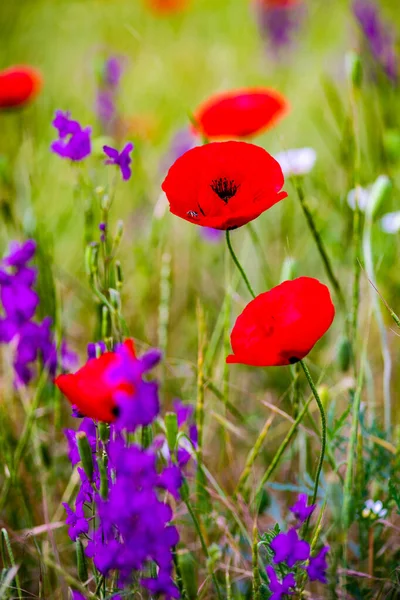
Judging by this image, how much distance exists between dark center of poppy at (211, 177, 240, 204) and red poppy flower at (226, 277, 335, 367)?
0.11 meters

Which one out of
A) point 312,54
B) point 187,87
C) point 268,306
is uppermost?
point 312,54

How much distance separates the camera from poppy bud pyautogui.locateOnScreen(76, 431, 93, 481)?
1.36 ft

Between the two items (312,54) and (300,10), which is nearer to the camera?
(300,10)

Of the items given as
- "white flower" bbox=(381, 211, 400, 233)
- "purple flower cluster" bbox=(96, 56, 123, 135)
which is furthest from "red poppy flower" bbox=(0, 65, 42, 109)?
"white flower" bbox=(381, 211, 400, 233)

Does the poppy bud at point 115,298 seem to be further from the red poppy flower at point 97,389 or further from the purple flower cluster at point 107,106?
the purple flower cluster at point 107,106

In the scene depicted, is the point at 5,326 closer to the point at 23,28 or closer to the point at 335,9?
the point at 23,28

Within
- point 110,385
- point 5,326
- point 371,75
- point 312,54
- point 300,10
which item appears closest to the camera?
point 110,385

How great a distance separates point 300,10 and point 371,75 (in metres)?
1.08

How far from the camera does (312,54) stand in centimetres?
257

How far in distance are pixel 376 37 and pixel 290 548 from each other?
42.7 inches

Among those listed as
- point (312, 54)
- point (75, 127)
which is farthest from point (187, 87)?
point (75, 127)

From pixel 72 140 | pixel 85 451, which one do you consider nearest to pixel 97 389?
Result: pixel 85 451

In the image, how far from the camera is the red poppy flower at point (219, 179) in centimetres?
48

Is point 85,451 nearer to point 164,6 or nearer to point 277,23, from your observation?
point 277,23
